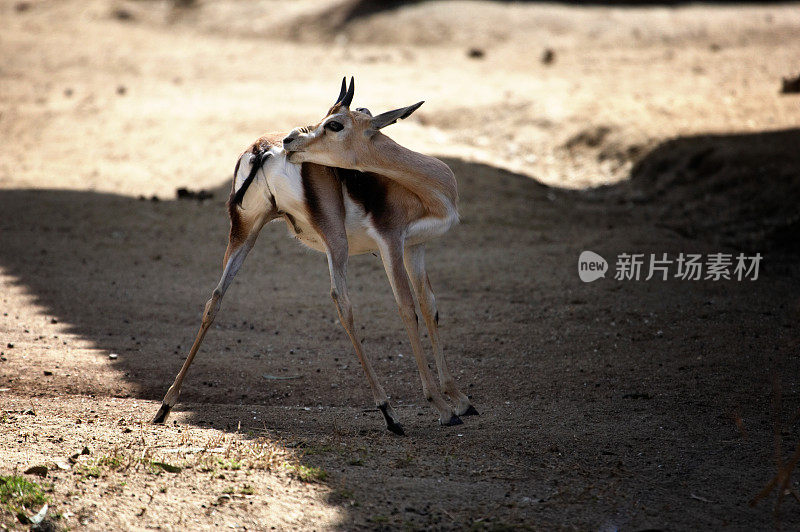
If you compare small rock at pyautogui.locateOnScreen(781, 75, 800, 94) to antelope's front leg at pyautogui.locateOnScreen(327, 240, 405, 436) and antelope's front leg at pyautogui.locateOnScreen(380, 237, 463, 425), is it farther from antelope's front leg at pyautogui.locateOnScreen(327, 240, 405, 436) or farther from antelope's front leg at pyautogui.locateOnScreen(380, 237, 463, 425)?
antelope's front leg at pyautogui.locateOnScreen(327, 240, 405, 436)

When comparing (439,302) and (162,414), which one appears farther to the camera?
(439,302)

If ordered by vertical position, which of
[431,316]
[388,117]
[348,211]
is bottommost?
[431,316]

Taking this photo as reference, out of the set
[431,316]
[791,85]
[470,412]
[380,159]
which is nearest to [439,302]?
[431,316]

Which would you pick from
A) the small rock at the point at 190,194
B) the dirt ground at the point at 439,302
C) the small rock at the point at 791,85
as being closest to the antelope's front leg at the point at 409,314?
the dirt ground at the point at 439,302

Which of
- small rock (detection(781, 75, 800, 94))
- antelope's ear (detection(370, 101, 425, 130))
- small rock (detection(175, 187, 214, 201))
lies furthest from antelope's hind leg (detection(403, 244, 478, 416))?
small rock (detection(781, 75, 800, 94))

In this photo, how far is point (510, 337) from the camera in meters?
6.71

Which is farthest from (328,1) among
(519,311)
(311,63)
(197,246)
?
(519,311)

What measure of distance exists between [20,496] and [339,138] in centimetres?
270

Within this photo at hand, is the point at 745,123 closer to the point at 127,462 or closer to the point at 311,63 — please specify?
the point at 311,63

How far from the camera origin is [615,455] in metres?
4.58

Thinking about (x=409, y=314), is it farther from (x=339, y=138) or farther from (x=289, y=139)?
(x=289, y=139)

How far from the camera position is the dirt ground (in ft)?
13.3

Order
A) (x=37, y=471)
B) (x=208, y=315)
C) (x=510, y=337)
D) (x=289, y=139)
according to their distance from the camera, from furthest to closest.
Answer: (x=510, y=337)
(x=208, y=315)
(x=289, y=139)
(x=37, y=471)

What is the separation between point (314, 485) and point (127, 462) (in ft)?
3.20
